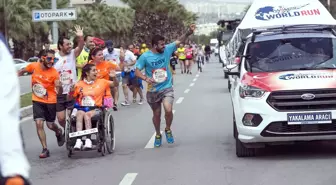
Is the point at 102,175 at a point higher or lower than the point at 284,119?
lower

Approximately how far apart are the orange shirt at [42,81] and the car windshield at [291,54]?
2.92m

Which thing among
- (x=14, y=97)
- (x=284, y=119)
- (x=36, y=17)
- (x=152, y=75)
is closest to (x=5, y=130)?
(x=14, y=97)

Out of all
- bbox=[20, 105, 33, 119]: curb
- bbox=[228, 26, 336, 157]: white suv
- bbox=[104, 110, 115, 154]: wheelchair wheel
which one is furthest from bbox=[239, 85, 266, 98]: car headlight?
bbox=[20, 105, 33, 119]: curb

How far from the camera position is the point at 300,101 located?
9.13 m

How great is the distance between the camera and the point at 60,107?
10906 mm

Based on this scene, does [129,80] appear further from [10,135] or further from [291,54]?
[10,135]

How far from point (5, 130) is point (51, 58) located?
758 centimetres

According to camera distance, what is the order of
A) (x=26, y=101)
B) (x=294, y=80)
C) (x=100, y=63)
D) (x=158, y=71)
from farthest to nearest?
1. (x=26, y=101)
2. (x=100, y=63)
3. (x=158, y=71)
4. (x=294, y=80)

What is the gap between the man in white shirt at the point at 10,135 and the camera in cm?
284

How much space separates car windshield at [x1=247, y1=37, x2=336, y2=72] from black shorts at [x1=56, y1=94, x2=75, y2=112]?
2873 mm

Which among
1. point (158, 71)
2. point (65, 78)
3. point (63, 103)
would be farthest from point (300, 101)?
point (65, 78)

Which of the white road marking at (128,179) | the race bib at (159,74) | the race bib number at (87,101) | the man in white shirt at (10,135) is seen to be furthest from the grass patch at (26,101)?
the man in white shirt at (10,135)

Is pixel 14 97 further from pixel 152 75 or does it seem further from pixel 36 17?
pixel 36 17

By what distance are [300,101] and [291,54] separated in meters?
1.20
